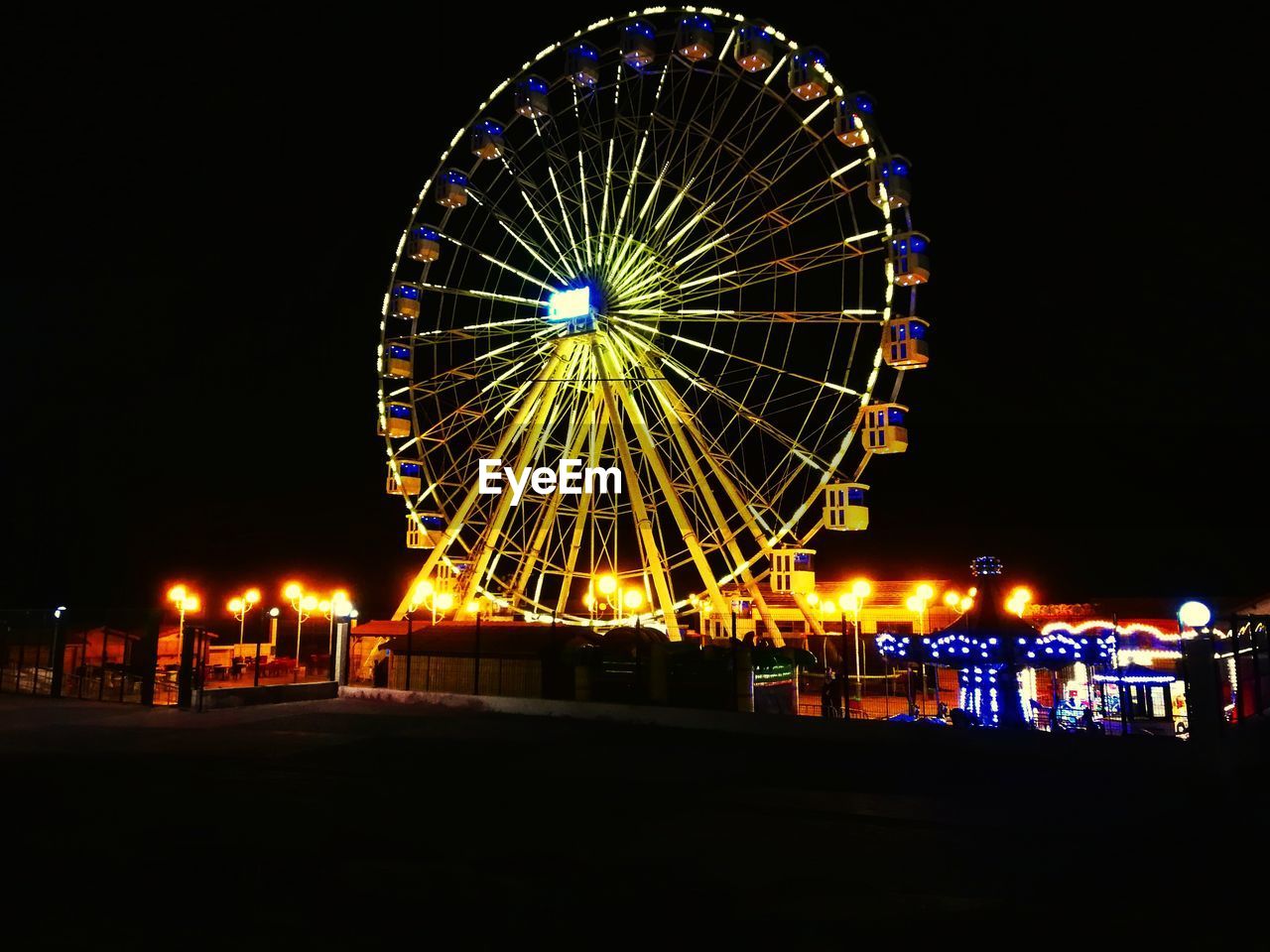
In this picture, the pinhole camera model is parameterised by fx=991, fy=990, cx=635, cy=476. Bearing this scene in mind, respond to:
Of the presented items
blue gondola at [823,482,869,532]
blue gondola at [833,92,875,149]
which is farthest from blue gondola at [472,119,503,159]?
blue gondola at [823,482,869,532]

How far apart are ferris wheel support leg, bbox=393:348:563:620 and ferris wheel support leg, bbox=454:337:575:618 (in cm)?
16

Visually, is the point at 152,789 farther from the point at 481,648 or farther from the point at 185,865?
the point at 481,648

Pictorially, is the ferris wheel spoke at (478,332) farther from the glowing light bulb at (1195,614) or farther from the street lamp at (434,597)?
the glowing light bulb at (1195,614)

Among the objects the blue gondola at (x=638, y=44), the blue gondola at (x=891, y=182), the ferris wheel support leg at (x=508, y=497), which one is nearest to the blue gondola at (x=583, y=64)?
the blue gondola at (x=638, y=44)

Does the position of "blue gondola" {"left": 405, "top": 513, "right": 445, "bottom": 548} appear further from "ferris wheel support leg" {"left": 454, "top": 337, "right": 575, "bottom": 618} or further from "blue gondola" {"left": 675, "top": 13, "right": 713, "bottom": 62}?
"blue gondola" {"left": 675, "top": 13, "right": 713, "bottom": 62}

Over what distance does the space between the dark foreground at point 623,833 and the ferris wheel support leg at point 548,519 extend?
1056 centimetres

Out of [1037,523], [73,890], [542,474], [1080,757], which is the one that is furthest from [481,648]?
[1037,523]

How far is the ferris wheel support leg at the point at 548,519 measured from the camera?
78.0 feet

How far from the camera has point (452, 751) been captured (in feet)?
43.4

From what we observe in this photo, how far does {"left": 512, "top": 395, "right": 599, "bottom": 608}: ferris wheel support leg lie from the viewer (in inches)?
936

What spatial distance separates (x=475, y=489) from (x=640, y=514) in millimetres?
4543

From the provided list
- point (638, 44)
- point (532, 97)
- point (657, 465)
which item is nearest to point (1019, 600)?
point (657, 465)

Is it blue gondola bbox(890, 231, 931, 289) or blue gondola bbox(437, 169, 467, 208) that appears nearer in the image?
blue gondola bbox(890, 231, 931, 289)

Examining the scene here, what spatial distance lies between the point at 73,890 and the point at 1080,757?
34.6ft
